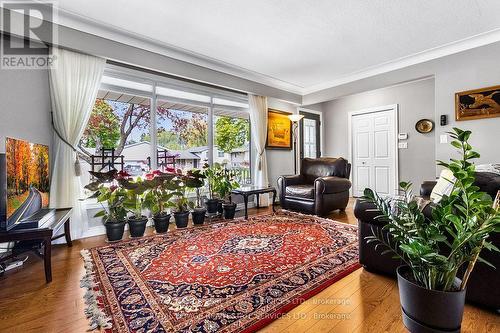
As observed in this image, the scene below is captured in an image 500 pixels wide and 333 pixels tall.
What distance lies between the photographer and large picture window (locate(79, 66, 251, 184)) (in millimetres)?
3180

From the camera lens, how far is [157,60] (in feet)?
10.8

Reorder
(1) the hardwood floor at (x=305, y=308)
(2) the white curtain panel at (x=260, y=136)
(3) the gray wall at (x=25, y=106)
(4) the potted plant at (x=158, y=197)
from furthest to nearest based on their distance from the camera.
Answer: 1. (2) the white curtain panel at (x=260, y=136)
2. (4) the potted plant at (x=158, y=197)
3. (3) the gray wall at (x=25, y=106)
4. (1) the hardwood floor at (x=305, y=308)

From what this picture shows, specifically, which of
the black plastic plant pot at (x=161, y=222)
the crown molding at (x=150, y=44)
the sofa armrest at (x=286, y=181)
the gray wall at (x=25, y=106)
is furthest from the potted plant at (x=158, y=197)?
the sofa armrest at (x=286, y=181)

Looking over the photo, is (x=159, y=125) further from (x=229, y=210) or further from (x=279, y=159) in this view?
(x=279, y=159)

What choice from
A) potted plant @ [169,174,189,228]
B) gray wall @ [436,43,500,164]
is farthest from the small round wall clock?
potted plant @ [169,174,189,228]

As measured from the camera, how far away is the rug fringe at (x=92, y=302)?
1.30 metres

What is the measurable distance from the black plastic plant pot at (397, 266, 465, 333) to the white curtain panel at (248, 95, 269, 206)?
357 centimetres

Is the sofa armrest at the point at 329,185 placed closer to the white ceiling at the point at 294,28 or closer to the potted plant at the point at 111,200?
the white ceiling at the point at 294,28

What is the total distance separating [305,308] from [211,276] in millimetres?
742

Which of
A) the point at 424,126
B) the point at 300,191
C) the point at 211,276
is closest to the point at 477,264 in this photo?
the point at 211,276

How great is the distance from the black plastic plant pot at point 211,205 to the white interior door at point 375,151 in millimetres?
3680

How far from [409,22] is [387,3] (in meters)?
0.57

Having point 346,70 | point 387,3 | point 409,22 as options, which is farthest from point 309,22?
point 346,70

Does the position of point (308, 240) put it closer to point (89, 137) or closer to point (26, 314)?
point (26, 314)
